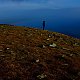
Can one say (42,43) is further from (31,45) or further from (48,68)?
(48,68)

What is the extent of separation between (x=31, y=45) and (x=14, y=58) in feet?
13.0

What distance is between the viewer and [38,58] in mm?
24828

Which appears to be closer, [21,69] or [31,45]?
[21,69]

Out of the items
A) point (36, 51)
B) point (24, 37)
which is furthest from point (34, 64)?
point (24, 37)

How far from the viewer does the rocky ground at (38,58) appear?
73.6 feet

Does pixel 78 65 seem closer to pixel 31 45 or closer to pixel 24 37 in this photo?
pixel 31 45

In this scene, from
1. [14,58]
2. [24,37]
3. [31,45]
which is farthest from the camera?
[24,37]

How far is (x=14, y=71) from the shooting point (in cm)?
2281

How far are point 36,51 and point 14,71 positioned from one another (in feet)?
13.3

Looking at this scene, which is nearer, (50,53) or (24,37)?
(50,53)

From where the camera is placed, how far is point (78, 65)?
23891 millimetres

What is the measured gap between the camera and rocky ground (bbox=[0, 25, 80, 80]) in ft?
73.6

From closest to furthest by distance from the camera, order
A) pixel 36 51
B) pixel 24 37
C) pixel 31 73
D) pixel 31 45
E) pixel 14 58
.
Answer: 1. pixel 31 73
2. pixel 14 58
3. pixel 36 51
4. pixel 31 45
5. pixel 24 37

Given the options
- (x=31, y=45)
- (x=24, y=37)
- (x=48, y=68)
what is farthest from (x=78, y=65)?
(x=24, y=37)
